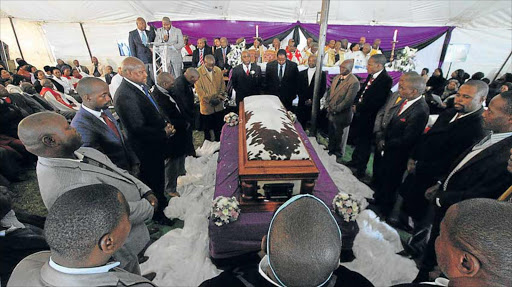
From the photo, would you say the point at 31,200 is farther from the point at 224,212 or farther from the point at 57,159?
the point at 224,212

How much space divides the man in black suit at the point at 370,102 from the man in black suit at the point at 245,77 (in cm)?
232

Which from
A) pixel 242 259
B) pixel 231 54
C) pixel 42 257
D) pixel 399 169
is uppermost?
pixel 231 54

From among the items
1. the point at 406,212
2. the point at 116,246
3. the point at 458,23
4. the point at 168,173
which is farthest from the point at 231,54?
the point at 458,23

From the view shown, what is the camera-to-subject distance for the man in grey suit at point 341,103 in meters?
4.30

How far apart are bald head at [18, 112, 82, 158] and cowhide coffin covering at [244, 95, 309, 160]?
1491 millimetres

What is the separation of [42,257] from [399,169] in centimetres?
359

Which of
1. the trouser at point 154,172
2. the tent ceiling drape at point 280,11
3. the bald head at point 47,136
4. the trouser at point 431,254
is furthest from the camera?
the tent ceiling drape at point 280,11

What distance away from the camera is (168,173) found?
12.4 feet

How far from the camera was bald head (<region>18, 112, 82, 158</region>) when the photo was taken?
1.51 meters

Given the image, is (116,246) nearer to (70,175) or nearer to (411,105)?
(70,175)

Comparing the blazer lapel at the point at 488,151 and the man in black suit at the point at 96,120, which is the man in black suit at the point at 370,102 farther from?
the man in black suit at the point at 96,120

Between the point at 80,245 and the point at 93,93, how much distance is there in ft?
5.60

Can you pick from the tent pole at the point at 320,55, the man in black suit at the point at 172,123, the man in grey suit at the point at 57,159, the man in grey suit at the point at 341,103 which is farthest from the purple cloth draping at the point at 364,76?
the man in grey suit at the point at 57,159

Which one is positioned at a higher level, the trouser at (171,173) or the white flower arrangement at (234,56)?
the white flower arrangement at (234,56)
